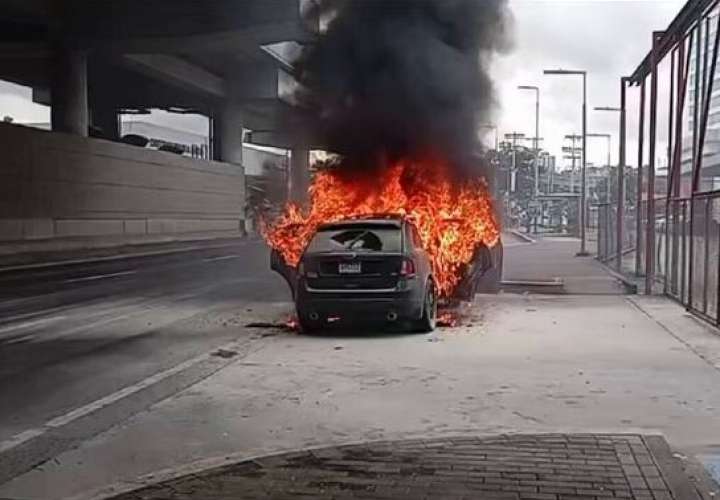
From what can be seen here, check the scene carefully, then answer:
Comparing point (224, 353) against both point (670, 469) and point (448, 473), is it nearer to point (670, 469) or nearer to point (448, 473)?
point (448, 473)

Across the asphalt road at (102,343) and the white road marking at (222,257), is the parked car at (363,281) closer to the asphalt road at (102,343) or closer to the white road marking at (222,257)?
the asphalt road at (102,343)

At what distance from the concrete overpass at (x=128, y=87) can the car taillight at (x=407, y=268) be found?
8183mm

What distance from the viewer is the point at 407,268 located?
37.7ft

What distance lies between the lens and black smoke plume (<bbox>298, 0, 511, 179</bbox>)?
1744cm

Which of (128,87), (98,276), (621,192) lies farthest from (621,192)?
(128,87)

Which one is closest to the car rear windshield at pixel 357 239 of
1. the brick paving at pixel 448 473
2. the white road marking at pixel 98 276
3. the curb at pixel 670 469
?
the brick paving at pixel 448 473

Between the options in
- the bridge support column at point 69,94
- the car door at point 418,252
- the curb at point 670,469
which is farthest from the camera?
the bridge support column at point 69,94

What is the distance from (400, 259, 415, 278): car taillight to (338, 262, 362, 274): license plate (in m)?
0.51

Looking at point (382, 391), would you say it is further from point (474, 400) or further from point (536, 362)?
point (536, 362)

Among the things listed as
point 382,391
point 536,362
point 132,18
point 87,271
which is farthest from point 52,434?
point 132,18

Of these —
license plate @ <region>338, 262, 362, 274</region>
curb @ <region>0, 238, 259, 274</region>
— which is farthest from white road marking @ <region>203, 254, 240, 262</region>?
license plate @ <region>338, 262, 362, 274</region>

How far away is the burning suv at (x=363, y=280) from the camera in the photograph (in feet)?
37.3

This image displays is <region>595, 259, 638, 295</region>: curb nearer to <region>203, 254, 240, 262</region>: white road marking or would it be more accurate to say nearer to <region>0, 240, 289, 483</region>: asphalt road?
<region>0, 240, 289, 483</region>: asphalt road

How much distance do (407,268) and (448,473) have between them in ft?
20.4
